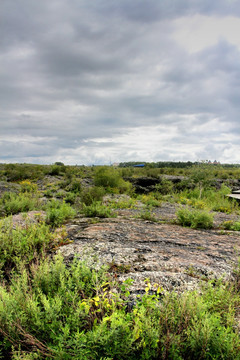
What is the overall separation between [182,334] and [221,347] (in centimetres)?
30

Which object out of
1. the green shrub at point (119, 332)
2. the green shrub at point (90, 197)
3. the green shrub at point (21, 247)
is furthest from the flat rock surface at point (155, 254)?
the green shrub at point (90, 197)

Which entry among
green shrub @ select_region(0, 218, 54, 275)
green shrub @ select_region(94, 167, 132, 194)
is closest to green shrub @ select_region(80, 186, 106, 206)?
green shrub @ select_region(94, 167, 132, 194)

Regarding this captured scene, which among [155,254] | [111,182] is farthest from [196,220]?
[111,182]

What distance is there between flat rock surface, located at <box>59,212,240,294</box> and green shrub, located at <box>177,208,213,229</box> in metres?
1.24

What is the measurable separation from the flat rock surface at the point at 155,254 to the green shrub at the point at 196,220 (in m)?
1.24

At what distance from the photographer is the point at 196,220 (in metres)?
6.27

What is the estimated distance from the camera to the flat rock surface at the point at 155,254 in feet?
8.99

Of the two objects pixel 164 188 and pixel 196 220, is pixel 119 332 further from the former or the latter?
pixel 164 188

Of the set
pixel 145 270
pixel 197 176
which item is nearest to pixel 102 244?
pixel 145 270

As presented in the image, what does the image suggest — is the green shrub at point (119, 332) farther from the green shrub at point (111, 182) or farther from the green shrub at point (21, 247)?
the green shrub at point (111, 182)

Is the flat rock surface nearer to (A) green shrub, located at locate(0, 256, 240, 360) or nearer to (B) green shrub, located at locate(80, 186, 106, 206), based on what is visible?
(A) green shrub, located at locate(0, 256, 240, 360)

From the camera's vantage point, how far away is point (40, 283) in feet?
8.05

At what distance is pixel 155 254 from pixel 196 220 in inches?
129

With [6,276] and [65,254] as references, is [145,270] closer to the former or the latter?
[65,254]
